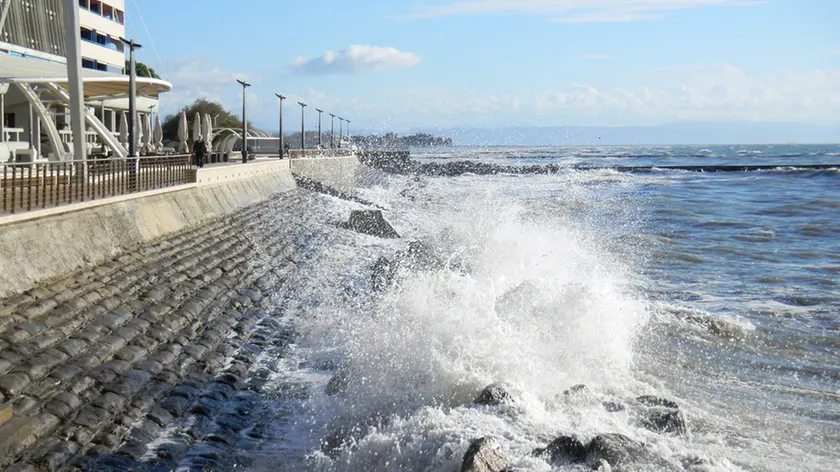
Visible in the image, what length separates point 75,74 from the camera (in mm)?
17438

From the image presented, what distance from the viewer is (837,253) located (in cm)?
2278

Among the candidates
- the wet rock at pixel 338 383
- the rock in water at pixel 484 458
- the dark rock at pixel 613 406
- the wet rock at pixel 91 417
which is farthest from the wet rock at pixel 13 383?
the dark rock at pixel 613 406

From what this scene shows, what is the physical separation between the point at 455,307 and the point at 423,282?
1.99 metres

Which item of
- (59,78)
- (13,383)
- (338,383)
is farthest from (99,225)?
(59,78)

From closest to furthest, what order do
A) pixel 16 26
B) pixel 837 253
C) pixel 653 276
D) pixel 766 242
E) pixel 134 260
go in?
pixel 134 260, pixel 653 276, pixel 837 253, pixel 766 242, pixel 16 26

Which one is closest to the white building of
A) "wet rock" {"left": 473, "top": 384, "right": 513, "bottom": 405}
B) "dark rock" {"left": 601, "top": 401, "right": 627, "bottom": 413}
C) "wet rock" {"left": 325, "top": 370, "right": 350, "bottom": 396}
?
"wet rock" {"left": 325, "top": 370, "right": 350, "bottom": 396}

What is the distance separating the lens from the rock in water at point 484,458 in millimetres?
6590

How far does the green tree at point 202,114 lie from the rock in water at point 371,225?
46.3 meters

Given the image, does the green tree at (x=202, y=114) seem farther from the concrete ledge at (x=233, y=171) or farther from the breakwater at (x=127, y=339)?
the breakwater at (x=127, y=339)

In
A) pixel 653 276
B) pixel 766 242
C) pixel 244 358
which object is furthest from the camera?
pixel 766 242

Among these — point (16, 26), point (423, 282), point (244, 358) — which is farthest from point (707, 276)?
point (16, 26)

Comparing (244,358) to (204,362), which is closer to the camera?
(204,362)

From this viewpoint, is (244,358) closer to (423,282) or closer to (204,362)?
(204,362)

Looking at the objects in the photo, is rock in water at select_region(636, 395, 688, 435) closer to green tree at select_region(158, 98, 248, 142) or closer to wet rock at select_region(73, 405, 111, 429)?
wet rock at select_region(73, 405, 111, 429)
